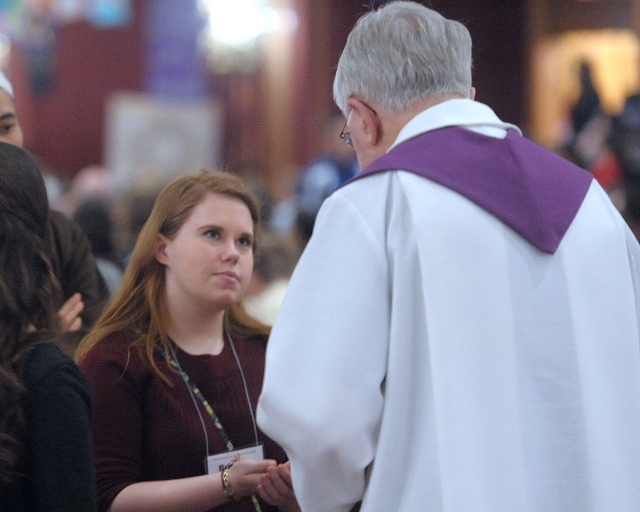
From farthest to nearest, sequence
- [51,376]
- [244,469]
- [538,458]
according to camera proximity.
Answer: [244,469], [538,458], [51,376]

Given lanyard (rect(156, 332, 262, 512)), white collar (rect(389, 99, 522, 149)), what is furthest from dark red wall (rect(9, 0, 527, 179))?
white collar (rect(389, 99, 522, 149))

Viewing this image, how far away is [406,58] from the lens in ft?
5.84

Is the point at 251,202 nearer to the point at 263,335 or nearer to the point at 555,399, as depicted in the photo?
the point at 263,335

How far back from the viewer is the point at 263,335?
2502mm

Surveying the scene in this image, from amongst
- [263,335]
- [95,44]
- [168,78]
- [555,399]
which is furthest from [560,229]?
[95,44]

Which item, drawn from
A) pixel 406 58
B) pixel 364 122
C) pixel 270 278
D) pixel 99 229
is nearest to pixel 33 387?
pixel 364 122

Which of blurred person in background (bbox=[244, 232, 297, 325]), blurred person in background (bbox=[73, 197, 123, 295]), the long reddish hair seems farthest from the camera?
blurred person in background (bbox=[73, 197, 123, 295])

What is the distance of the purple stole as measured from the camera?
1703 millimetres

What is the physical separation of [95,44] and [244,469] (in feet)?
39.0

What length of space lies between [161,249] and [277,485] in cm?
69

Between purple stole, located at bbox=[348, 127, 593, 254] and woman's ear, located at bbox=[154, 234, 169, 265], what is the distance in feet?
2.55

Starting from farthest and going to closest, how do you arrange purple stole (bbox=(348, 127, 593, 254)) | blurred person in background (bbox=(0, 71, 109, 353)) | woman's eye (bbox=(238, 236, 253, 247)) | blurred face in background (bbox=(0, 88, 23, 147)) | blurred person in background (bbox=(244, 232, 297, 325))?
blurred person in background (bbox=(244, 232, 297, 325)), blurred face in background (bbox=(0, 88, 23, 147)), blurred person in background (bbox=(0, 71, 109, 353)), woman's eye (bbox=(238, 236, 253, 247)), purple stole (bbox=(348, 127, 593, 254))

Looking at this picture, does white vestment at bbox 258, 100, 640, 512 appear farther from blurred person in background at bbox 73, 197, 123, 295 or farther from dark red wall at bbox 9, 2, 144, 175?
dark red wall at bbox 9, 2, 144, 175

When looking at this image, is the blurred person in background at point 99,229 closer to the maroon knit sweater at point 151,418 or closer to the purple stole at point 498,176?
the maroon knit sweater at point 151,418
